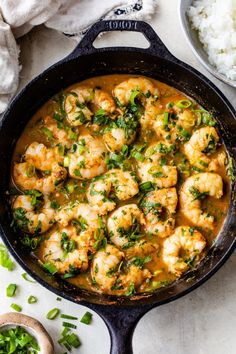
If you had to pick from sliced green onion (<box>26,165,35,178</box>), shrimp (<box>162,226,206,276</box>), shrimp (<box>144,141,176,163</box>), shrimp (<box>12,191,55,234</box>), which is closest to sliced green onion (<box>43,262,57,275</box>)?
shrimp (<box>12,191,55,234</box>)

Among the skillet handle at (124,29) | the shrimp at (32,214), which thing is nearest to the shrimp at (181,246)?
the shrimp at (32,214)

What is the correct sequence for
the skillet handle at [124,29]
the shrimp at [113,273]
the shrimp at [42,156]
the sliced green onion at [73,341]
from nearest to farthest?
A: the skillet handle at [124,29] < the shrimp at [113,273] < the shrimp at [42,156] < the sliced green onion at [73,341]

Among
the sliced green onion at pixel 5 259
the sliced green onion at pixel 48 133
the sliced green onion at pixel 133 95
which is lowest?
the sliced green onion at pixel 5 259

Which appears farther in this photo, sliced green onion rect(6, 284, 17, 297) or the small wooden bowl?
sliced green onion rect(6, 284, 17, 297)

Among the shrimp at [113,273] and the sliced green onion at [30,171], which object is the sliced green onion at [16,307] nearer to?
the shrimp at [113,273]

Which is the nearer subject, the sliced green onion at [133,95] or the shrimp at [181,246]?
the shrimp at [181,246]

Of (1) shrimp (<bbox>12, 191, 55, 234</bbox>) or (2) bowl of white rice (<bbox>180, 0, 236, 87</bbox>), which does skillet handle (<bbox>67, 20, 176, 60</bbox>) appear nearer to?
(2) bowl of white rice (<bbox>180, 0, 236, 87</bbox>)
